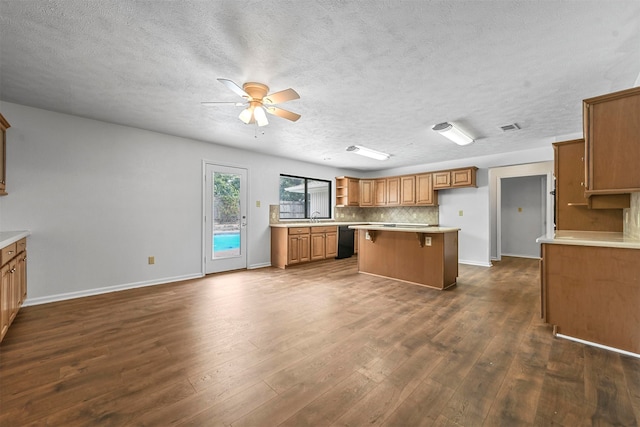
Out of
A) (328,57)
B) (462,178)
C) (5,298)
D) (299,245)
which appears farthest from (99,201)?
(462,178)

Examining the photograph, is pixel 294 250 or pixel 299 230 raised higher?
pixel 299 230

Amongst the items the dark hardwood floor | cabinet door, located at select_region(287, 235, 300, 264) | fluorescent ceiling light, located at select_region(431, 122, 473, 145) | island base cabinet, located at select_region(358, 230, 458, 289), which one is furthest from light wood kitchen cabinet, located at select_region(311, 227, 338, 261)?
fluorescent ceiling light, located at select_region(431, 122, 473, 145)

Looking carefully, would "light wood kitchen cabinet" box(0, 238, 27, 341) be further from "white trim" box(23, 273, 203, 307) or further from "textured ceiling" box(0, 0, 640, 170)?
"textured ceiling" box(0, 0, 640, 170)

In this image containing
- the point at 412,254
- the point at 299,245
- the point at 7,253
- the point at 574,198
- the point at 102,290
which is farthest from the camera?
the point at 299,245

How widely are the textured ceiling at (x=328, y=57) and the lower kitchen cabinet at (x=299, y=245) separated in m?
2.57

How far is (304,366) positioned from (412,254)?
111 inches

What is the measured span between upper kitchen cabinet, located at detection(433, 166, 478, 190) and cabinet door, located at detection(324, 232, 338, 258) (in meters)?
2.72

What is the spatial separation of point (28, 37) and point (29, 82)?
983 millimetres

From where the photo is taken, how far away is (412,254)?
415 cm

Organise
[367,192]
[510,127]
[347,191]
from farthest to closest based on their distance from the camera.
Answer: [367,192] < [347,191] < [510,127]

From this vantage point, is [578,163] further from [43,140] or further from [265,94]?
[43,140]

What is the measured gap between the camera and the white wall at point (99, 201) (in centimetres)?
316

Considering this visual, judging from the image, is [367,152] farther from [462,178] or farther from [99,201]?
[99,201]

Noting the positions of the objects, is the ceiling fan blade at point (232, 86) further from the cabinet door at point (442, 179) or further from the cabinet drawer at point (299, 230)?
the cabinet door at point (442, 179)
